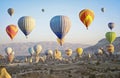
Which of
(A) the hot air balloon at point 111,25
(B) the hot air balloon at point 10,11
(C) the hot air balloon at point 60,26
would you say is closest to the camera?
(C) the hot air balloon at point 60,26

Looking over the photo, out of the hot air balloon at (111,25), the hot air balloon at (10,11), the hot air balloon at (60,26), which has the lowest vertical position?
the hot air balloon at (60,26)

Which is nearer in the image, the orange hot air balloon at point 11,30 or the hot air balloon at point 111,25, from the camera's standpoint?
the orange hot air balloon at point 11,30

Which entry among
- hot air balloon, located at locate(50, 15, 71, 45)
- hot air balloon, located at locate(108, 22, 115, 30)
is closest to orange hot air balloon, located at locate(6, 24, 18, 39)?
hot air balloon, located at locate(50, 15, 71, 45)

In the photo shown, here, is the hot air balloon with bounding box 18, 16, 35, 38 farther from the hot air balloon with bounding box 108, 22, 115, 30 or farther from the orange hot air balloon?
the hot air balloon with bounding box 108, 22, 115, 30

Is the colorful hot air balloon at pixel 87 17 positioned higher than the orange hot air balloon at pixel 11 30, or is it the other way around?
the colorful hot air balloon at pixel 87 17

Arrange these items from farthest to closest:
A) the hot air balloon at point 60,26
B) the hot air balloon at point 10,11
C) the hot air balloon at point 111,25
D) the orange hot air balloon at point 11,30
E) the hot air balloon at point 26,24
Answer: the hot air balloon at point 111,25 < the hot air balloon at point 10,11 < the orange hot air balloon at point 11,30 < the hot air balloon at point 26,24 < the hot air balloon at point 60,26

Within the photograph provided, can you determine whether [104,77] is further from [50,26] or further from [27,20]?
[27,20]

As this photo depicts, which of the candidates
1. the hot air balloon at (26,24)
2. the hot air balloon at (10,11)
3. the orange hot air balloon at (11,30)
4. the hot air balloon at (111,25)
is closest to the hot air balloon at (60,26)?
the hot air balloon at (26,24)

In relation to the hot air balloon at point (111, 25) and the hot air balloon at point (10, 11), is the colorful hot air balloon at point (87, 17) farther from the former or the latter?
the hot air balloon at point (111, 25)
